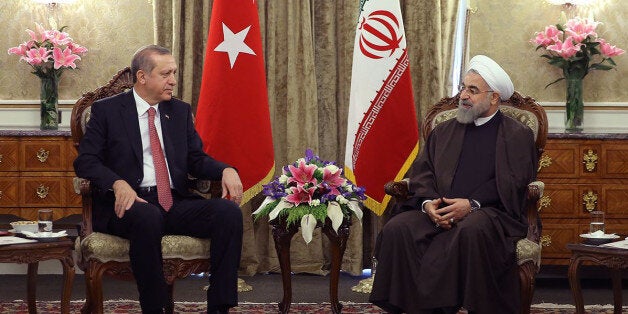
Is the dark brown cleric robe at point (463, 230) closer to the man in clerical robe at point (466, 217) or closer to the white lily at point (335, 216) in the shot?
the man in clerical robe at point (466, 217)

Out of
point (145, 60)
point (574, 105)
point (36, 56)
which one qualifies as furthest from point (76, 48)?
point (574, 105)

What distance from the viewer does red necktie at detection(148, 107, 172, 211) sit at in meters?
4.59

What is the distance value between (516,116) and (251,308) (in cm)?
196

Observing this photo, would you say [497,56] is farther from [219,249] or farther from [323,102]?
[219,249]

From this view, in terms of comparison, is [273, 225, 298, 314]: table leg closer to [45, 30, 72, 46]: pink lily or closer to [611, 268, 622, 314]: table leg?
[611, 268, 622, 314]: table leg

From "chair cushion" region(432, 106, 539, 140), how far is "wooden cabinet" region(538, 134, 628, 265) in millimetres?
1195

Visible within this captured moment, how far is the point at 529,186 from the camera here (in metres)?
4.53

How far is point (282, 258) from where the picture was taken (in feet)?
16.6

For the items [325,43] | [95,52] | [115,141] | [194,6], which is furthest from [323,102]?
[115,141]

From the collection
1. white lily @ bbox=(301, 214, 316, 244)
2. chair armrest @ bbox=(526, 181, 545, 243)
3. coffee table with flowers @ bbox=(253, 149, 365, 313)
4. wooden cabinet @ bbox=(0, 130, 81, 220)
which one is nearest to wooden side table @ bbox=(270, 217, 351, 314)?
coffee table with flowers @ bbox=(253, 149, 365, 313)

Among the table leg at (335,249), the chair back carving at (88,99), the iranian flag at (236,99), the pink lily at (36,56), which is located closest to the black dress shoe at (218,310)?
the table leg at (335,249)

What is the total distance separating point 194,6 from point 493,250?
131 inches

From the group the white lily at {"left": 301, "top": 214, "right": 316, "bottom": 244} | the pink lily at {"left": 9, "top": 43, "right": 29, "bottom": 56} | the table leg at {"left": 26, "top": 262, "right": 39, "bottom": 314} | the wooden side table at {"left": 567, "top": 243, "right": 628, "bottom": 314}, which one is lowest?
the table leg at {"left": 26, "top": 262, "right": 39, "bottom": 314}

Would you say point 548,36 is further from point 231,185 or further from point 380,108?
point 231,185
